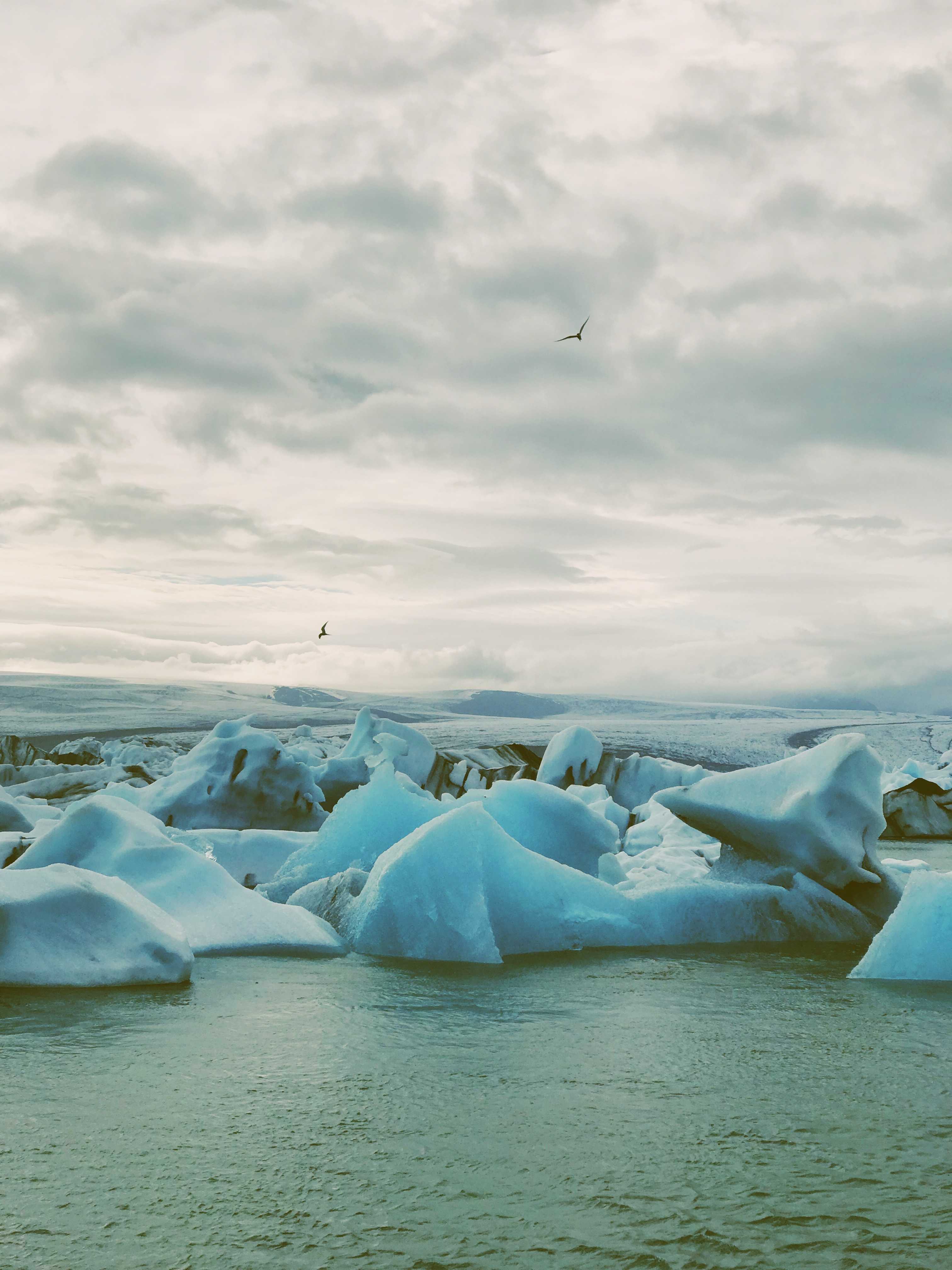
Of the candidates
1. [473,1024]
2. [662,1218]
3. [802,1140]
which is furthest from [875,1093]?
[473,1024]

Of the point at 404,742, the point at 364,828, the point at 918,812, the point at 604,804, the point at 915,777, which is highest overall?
the point at 404,742

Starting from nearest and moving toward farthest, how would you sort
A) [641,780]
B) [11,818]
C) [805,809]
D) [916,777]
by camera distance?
[805,809] → [11,818] → [641,780] → [916,777]

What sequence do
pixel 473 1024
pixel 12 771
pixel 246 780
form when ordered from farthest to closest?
1. pixel 12 771
2. pixel 246 780
3. pixel 473 1024

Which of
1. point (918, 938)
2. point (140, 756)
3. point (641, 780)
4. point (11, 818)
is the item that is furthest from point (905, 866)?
point (140, 756)

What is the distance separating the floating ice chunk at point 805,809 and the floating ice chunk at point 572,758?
32.7 feet

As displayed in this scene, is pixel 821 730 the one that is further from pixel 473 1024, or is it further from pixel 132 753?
pixel 473 1024

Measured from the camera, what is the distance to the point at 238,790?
46.2 ft

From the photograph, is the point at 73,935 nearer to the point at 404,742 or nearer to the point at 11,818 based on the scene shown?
the point at 11,818

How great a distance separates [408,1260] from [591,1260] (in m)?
0.40

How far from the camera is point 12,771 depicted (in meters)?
19.0

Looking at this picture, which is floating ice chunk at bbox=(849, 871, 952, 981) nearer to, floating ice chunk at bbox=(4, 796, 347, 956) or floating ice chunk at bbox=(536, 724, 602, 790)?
floating ice chunk at bbox=(4, 796, 347, 956)

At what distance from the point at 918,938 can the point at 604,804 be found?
23.1 ft

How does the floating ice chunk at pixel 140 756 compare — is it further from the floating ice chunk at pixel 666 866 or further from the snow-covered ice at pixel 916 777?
the snow-covered ice at pixel 916 777

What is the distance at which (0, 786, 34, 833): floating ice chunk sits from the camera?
381 inches
